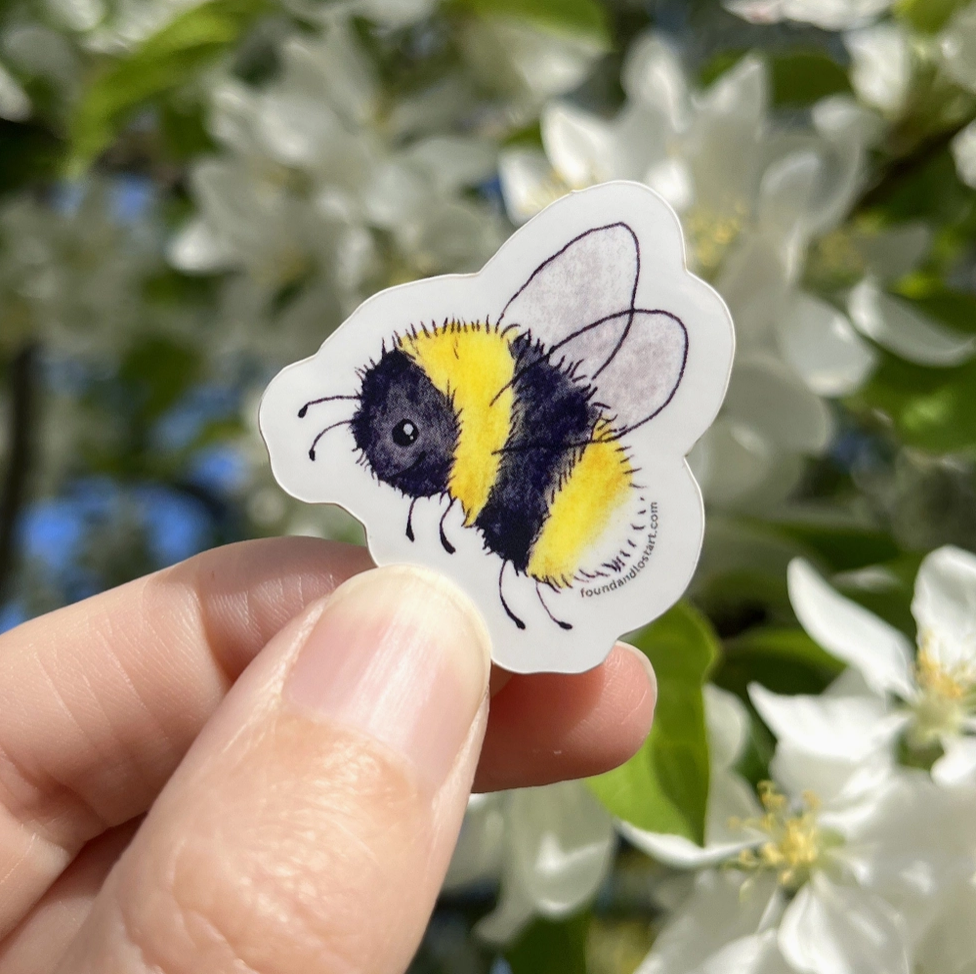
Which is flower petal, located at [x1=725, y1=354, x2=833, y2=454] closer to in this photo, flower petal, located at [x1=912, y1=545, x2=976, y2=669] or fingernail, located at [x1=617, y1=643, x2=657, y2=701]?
flower petal, located at [x1=912, y1=545, x2=976, y2=669]

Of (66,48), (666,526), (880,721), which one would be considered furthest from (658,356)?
(66,48)

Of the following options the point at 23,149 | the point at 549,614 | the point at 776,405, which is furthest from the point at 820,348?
the point at 23,149

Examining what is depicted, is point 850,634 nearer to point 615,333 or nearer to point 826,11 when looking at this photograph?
point 615,333

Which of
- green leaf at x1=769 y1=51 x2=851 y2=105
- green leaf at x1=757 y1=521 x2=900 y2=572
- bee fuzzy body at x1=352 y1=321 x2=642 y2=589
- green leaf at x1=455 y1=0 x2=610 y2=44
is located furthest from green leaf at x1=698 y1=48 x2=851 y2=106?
bee fuzzy body at x1=352 y1=321 x2=642 y2=589

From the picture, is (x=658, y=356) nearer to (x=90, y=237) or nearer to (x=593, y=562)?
(x=593, y=562)

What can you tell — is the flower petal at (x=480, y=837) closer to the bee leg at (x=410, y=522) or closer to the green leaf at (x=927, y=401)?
the bee leg at (x=410, y=522)
